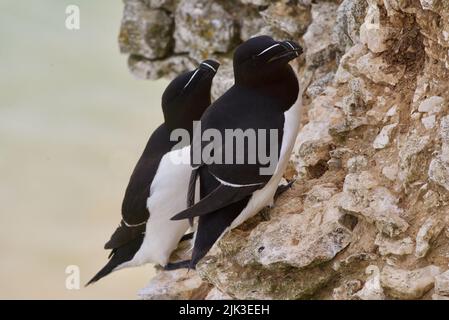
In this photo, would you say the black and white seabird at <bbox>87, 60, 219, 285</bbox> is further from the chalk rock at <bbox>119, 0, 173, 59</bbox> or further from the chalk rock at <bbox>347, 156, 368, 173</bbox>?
the chalk rock at <bbox>119, 0, 173, 59</bbox>

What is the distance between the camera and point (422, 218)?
4.29m

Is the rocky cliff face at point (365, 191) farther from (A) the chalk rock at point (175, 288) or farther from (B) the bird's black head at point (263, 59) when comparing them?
(B) the bird's black head at point (263, 59)

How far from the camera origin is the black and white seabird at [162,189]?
555cm

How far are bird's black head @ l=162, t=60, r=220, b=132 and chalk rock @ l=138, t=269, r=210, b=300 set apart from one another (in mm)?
1134

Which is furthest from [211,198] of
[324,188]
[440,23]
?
[440,23]

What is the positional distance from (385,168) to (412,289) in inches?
31.6

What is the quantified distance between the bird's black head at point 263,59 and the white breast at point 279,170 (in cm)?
23

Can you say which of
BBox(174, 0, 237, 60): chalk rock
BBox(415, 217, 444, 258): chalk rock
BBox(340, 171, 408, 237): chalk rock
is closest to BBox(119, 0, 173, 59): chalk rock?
BBox(174, 0, 237, 60): chalk rock

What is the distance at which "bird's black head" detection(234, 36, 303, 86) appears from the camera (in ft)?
15.5

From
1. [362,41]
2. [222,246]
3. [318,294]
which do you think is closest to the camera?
[318,294]

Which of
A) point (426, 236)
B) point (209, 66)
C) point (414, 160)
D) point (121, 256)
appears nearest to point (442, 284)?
point (426, 236)

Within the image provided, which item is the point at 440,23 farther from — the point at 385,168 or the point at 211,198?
the point at 211,198

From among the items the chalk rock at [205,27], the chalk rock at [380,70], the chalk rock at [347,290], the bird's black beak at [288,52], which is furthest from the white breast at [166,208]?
the chalk rock at [205,27]

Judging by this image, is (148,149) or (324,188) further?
(148,149)
